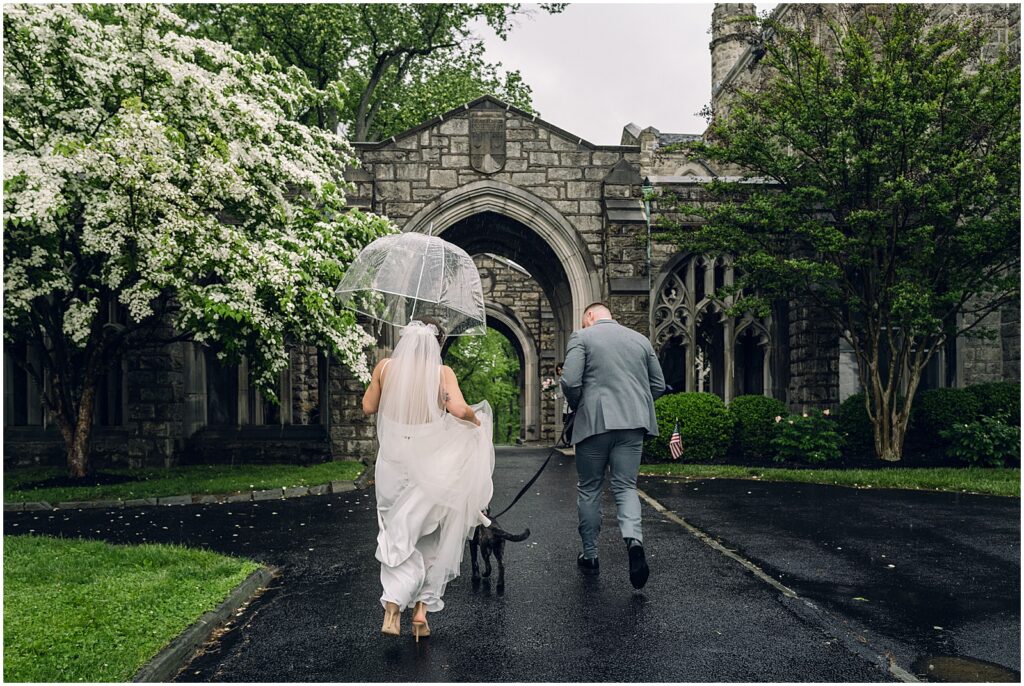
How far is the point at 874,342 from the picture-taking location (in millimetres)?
15117

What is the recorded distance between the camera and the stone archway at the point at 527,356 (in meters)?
29.0

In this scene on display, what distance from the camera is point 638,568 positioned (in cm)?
577

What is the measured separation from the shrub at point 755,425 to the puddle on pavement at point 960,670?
1129 centimetres

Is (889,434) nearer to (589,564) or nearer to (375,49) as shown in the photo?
(589,564)

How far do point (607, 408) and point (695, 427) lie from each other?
9299mm

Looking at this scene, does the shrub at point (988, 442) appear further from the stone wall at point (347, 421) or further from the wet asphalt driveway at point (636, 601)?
the stone wall at point (347, 421)

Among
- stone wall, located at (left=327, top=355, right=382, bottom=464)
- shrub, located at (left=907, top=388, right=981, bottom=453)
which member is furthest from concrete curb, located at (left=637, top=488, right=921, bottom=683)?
stone wall, located at (left=327, top=355, right=382, bottom=464)

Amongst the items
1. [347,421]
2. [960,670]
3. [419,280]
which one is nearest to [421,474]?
[419,280]

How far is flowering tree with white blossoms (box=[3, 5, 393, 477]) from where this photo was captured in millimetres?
10664

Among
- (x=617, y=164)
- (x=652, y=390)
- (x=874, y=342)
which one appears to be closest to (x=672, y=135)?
(x=617, y=164)

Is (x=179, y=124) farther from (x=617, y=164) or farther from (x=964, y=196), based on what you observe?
(x=964, y=196)

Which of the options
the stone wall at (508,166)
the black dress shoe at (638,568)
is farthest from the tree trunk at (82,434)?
the black dress shoe at (638,568)

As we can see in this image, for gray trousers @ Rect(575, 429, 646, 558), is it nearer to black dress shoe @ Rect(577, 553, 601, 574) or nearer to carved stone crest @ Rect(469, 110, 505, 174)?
black dress shoe @ Rect(577, 553, 601, 574)

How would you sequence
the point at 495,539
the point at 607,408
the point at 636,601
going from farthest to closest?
the point at 607,408 → the point at 495,539 → the point at 636,601
